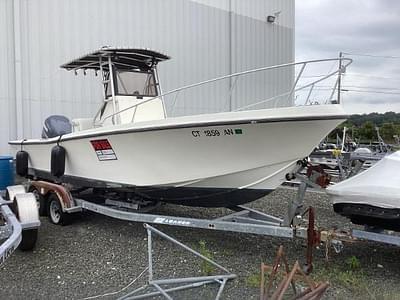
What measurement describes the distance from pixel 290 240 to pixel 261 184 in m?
1.03

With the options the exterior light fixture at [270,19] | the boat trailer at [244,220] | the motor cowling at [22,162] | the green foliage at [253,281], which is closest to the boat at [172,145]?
the boat trailer at [244,220]

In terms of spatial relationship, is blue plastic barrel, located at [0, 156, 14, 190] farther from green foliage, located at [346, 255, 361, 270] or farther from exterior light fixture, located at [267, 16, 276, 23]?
exterior light fixture, located at [267, 16, 276, 23]

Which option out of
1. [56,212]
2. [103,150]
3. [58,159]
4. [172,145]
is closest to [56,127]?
[58,159]

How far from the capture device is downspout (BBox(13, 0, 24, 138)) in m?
8.92

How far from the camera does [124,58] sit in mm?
5883

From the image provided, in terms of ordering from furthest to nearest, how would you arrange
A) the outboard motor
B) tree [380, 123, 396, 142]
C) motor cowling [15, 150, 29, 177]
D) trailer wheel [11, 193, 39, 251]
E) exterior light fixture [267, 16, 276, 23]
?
1. tree [380, 123, 396, 142]
2. exterior light fixture [267, 16, 276, 23]
3. motor cowling [15, 150, 29, 177]
4. the outboard motor
5. trailer wheel [11, 193, 39, 251]

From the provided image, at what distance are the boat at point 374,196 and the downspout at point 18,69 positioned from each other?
699 cm

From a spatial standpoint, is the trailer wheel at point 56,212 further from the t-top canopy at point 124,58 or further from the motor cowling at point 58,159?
the t-top canopy at point 124,58

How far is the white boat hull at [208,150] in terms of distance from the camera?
13.2ft

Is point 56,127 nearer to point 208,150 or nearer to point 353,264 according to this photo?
point 208,150

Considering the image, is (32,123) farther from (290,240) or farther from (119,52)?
(290,240)

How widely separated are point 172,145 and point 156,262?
3.95ft

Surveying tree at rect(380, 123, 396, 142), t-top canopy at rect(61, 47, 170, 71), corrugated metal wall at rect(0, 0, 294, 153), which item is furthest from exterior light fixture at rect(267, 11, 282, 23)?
t-top canopy at rect(61, 47, 170, 71)

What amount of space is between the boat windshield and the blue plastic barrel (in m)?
2.40
